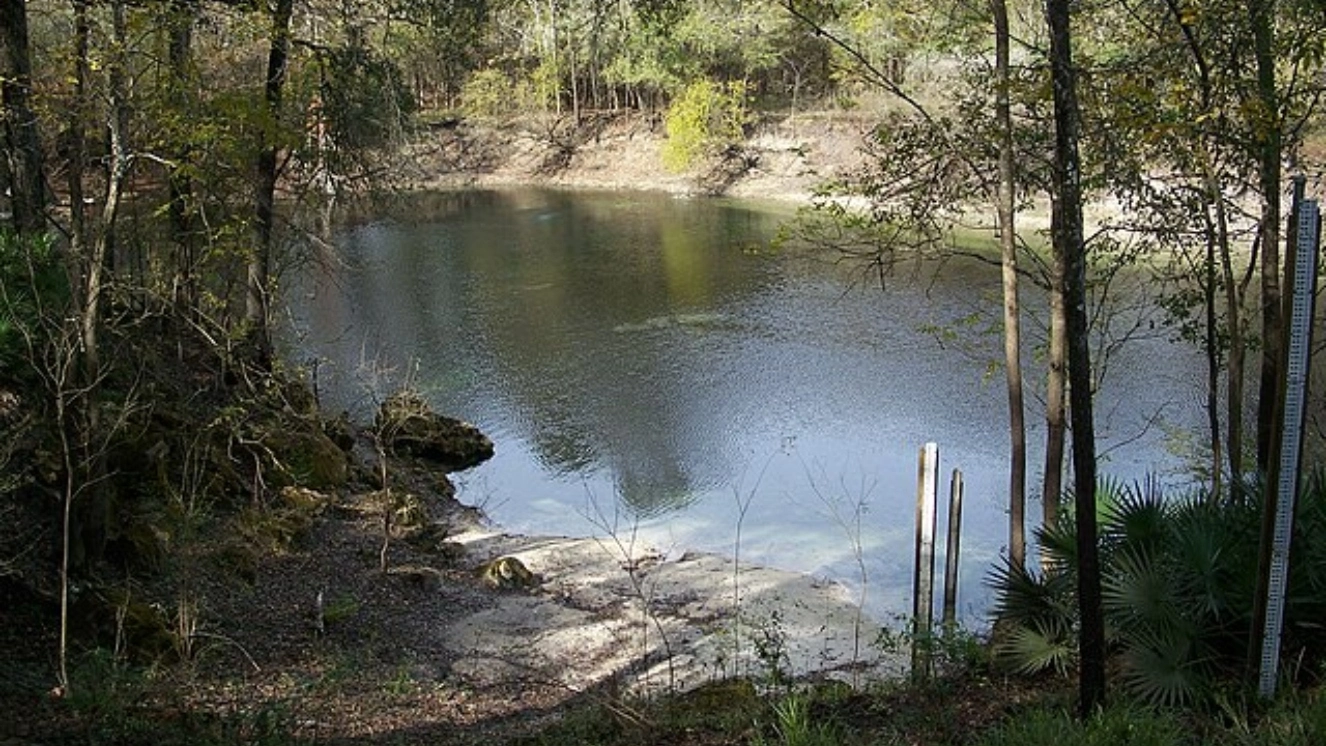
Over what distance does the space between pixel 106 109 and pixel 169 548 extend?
3.81 m

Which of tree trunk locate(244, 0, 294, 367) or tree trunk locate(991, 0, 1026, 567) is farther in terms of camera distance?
tree trunk locate(244, 0, 294, 367)

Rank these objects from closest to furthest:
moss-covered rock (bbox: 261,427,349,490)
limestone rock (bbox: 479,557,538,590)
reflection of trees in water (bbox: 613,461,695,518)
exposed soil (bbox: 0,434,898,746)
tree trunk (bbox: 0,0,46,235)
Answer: exposed soil (bbox: 0,434,898,746) → tree trunk (bbox: 0,0,46,235) → limestone rock (bbox: 479,557,538,590) → moss-covered rock (bbox: 261,427,349,490) → reflection of trees in water (bbox: 613,461,695,518)

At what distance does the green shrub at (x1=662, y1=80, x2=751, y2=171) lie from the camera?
4747cm

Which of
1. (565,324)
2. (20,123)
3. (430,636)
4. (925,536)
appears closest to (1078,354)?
(925,536)

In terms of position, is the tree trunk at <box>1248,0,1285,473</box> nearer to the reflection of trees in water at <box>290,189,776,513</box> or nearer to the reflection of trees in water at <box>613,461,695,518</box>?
the reflection of trees in water at <box>290,189,776,513</box>

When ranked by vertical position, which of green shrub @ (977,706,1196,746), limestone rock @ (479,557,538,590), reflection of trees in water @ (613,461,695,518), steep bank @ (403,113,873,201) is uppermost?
steep bank @ (403,113,873,201)

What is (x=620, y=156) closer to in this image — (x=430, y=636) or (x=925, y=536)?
(x=430, y=636)

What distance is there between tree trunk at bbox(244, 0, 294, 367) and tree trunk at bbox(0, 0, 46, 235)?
11.5 feet

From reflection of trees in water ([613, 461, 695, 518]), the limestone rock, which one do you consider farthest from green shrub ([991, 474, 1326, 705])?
reflection of trees in water ([613, 461, 695, 518])

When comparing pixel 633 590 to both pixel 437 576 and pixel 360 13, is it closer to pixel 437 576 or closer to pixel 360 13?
pixel 437 576

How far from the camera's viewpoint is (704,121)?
47.9m

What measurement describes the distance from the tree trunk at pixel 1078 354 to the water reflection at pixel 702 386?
21.3ft

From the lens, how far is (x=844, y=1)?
A: 11.1 m

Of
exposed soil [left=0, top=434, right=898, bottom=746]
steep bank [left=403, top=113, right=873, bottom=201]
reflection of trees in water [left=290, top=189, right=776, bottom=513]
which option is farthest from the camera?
steep bank [left=403, top=113, right=873, bottom=201]
